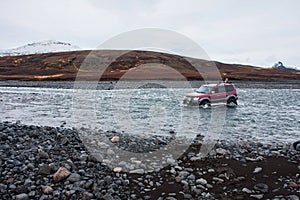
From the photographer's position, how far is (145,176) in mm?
8062

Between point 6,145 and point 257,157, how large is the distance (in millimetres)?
8598

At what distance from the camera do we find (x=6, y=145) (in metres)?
10.1

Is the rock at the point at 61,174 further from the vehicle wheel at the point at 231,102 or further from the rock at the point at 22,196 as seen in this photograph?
the vehicle wheel at the point at 231,102

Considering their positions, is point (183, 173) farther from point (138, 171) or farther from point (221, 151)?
point (221, 151)

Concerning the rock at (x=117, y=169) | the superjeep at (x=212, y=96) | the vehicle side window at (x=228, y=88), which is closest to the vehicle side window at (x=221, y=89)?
the superjeep at (x=212, y=96)

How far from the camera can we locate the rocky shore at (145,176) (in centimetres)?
689

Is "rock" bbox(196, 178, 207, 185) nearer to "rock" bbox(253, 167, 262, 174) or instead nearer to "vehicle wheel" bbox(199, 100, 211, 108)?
"rock" bbox(253, 167, 262, 174)

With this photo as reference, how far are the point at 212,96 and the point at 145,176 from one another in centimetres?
2003

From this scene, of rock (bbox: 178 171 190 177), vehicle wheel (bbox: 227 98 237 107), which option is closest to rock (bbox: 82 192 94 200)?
rock (bbox: 178 171 190 177)

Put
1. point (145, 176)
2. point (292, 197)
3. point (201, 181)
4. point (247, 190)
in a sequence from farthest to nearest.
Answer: point (145, 176)
point (201, 181)
point (247, 190)
point (292, 197)

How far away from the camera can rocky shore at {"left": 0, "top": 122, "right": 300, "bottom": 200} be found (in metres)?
6.89

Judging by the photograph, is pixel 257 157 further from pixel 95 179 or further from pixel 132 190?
pixel 95 179

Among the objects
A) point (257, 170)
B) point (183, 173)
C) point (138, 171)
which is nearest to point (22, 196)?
point (138, 171)

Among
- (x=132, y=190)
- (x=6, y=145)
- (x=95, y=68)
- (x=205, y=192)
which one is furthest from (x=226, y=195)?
(x=95, y=68)
